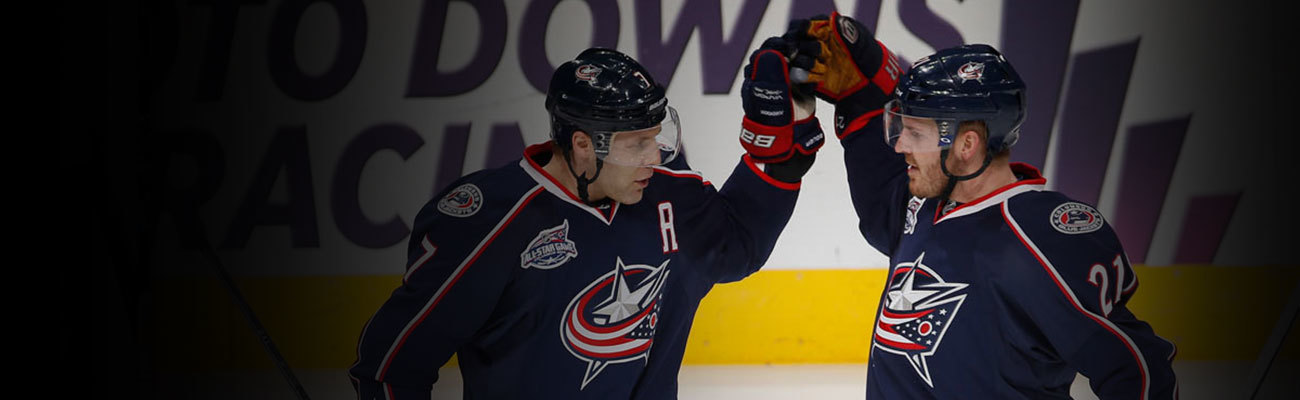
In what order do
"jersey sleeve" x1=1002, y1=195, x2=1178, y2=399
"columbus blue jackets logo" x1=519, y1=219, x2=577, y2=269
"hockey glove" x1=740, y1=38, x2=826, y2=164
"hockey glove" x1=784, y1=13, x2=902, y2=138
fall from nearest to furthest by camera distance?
"jersey sleeve" x1=1002, y1=195, x2=1178, y2=399 → "columbus blue jackets logo" x1=519, y1=219, x2=577, y2=269 → "hockey glove" x1=740, y1=38, x2=826, y2=164 → "hockey glove" x1=784, y1=13, x2=902, y2=138

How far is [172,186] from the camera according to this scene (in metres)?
4.32

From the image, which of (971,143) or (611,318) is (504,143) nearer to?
(611,318)

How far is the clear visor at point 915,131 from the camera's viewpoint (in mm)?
2336

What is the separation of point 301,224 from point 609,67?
254cm

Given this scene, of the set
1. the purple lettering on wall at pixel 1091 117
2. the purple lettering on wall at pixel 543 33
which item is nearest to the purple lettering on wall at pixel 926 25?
the purple lettering on wall at pixel 1091 117

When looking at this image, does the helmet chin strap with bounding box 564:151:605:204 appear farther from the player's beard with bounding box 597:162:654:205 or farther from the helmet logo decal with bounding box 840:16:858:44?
the helmet logo decal with bounding box 840:16:858:44

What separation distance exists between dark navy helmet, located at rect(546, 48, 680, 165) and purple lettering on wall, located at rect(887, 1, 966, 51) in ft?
7.32

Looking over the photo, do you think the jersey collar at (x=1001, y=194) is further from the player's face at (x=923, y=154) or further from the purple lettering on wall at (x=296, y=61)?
the purple lettering on wall at (x=296, y=61)

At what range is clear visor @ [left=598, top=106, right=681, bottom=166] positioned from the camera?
227 centimetres

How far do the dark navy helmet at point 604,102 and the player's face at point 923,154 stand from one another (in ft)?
1.69

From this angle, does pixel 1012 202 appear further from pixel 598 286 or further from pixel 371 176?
pixel 371 176

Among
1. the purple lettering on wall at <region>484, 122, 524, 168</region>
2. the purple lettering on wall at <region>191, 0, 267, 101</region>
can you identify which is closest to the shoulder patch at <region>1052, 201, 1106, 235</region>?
the purple lettering on wall at <region>484, 122, 524, 168</region>

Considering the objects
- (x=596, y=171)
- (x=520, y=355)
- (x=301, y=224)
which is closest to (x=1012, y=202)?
(x=596, y=171)

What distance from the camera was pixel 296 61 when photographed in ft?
14.0
